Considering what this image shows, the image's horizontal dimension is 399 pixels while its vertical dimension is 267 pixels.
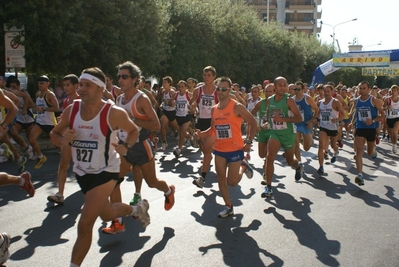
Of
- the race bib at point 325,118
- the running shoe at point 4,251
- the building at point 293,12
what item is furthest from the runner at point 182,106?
the building at point 293,12

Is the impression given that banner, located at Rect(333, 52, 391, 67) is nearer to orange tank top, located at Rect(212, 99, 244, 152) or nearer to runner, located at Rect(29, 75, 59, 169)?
runner, located at Rect(29, 75, 59, 169)

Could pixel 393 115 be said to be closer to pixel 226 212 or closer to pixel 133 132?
pixel 226 212

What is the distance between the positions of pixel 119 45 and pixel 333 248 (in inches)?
540

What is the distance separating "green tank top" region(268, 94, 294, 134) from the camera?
7.86 m

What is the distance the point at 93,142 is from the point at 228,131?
270 cm

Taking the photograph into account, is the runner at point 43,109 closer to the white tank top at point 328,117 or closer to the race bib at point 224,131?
the race bib at point 224,131

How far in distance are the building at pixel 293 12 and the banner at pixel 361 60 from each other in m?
52.6

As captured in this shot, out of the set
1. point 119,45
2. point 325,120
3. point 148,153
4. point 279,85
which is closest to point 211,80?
point 279,85

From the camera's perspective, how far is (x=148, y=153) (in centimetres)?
606

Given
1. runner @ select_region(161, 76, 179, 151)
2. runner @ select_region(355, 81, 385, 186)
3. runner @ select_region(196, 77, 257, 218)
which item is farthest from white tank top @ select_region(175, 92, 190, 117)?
runner @ select_region(196, 77, 257, 218)

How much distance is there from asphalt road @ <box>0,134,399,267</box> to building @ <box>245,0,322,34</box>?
74195 mm

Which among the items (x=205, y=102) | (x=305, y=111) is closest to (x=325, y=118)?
(x=305, y=111)

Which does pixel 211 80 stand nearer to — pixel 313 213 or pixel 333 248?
pixel 313 213

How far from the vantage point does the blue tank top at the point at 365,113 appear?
31.5 feet
